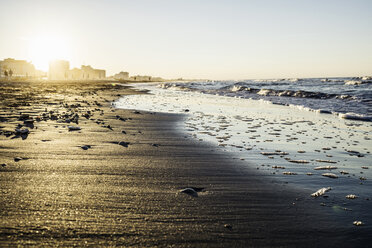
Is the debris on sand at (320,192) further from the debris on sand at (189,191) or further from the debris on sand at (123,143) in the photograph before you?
the debris on sand at (123,143)

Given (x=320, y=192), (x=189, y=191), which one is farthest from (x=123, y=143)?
(x=320, y=192)

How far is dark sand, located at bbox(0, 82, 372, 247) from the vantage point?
2193 millimetres

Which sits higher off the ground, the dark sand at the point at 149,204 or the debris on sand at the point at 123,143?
the debris on sand at the point at 123,143

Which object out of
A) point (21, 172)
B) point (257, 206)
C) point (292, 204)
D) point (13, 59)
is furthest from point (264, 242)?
point (13, 59)

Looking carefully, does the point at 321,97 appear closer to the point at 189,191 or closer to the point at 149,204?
the point at 189,191

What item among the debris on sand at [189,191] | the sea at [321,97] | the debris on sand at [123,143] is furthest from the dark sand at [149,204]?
the sea at [321,97]

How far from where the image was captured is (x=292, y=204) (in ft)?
9.64

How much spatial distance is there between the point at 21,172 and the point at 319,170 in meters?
4.52

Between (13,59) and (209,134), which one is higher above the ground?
(13,59)

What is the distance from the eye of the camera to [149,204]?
2.79m

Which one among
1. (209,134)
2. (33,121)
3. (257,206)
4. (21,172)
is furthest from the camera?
(33,121)

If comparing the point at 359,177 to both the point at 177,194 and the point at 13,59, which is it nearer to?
the point at 177,194

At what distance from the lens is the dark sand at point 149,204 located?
219 centimetres

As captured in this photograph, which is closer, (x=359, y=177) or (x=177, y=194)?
(x=177, y=194)
